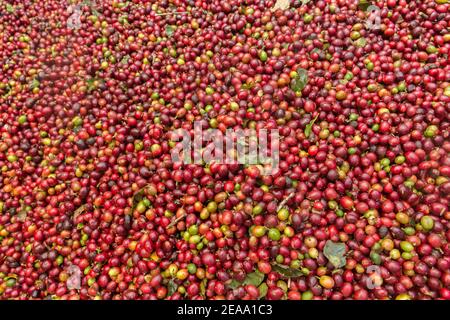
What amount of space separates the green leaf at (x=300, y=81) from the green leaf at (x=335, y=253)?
159 centimetres

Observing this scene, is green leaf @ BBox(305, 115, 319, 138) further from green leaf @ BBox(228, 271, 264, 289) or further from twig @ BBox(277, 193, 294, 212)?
green leaf @ BBox(228, 271, 264, 289)

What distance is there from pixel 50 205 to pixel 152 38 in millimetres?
2343

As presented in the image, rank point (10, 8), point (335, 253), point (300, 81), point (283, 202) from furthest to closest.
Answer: point (10, 8), point (300, 81), point (283, 202), point (335, 253)

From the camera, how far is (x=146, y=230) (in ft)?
9.46

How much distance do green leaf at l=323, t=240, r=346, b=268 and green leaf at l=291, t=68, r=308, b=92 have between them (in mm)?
1589

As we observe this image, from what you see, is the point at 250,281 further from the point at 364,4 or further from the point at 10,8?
the point at 10,8

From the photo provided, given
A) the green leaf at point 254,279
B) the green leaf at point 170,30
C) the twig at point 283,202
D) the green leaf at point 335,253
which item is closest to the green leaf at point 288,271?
the green leaf at point 254,279

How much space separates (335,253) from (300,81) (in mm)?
1739

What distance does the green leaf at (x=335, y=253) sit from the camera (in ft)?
8.22

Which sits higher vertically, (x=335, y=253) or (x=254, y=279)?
(x=335, y=253)

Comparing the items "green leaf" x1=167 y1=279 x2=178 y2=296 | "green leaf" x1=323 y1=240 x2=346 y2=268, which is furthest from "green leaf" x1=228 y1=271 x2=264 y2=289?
"green leaf" x1=323 y1=240 x2=346 y2=268

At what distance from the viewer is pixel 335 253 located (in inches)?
99.5

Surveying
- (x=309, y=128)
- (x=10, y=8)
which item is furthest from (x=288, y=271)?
(x=10, y=8)

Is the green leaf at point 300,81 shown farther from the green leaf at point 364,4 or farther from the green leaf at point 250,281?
the green leaf at point 250,281
